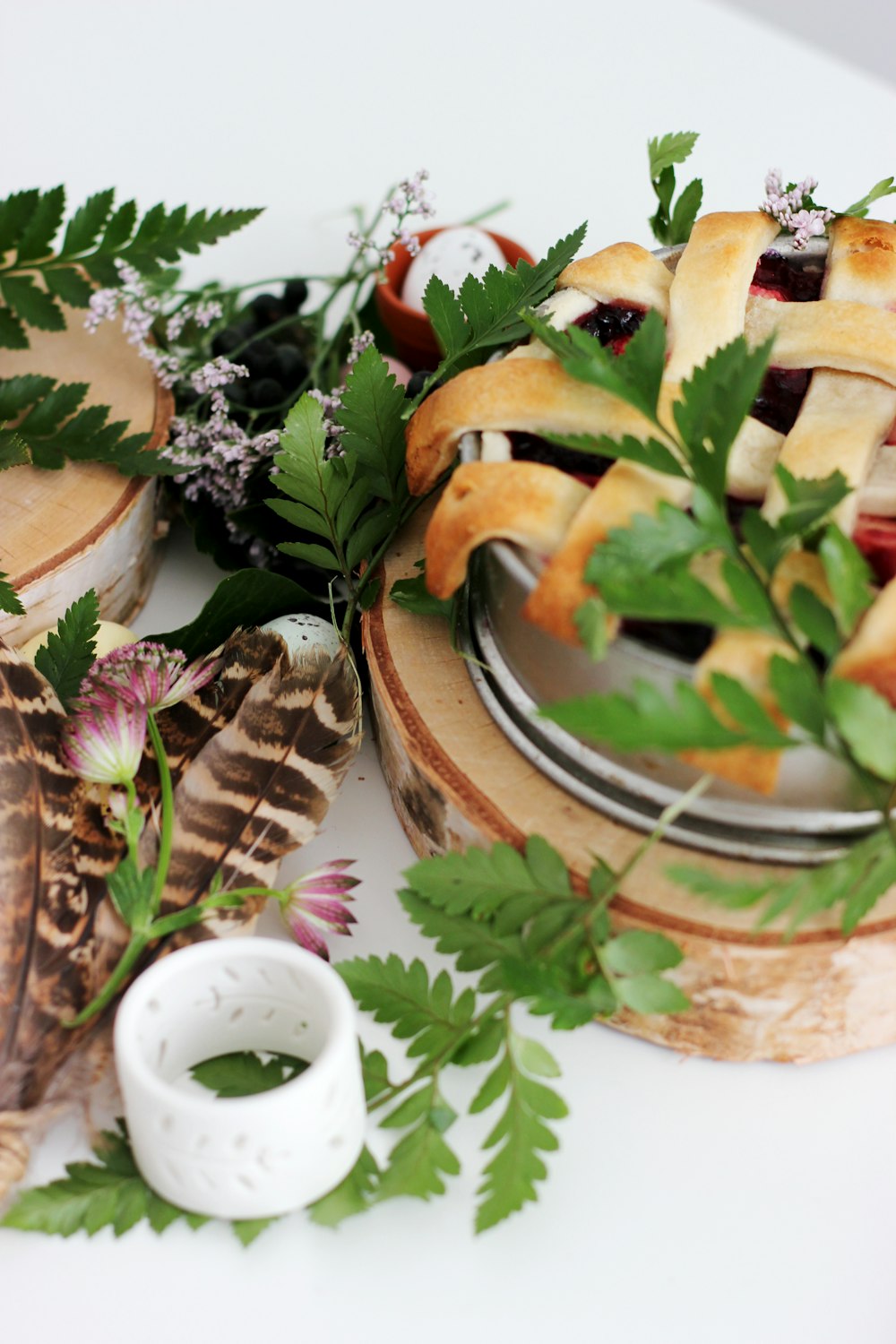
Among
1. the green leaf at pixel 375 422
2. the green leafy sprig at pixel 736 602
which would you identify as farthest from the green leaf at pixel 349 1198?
the green leaf at pixel 375 422

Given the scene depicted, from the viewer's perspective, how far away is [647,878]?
2.61ft

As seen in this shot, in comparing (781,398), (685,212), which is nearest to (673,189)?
(685,212)

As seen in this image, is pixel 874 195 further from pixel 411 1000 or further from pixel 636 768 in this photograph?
pixel 411 1000

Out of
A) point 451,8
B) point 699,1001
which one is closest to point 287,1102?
point 699,1001

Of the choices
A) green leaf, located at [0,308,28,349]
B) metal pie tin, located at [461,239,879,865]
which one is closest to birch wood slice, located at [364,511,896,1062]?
metal pie tin, located at [461,239,879,865]

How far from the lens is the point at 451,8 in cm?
183

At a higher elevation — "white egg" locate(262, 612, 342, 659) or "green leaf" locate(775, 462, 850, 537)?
"green leaf" locate(775, 462, 850, 537)

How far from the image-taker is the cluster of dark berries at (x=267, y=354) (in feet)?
3.88

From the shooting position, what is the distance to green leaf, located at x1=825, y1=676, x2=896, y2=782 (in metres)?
0.67

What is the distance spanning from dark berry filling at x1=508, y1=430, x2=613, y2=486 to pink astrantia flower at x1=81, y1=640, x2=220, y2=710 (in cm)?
26

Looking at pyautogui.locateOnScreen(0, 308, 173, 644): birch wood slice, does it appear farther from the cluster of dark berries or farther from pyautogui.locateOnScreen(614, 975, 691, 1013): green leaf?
pyautogui.locateOnScreen(614, 975, 691, 1013): green leaf

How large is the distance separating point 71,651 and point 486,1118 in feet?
1.36

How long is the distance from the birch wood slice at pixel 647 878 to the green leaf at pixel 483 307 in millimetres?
198

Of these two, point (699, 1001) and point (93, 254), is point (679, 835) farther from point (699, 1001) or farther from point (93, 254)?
point (93, 254)
